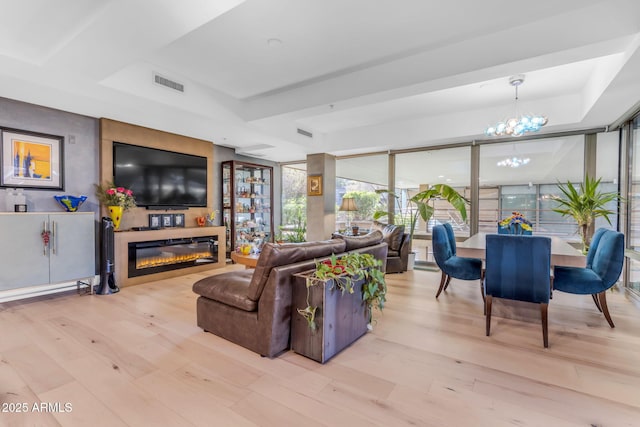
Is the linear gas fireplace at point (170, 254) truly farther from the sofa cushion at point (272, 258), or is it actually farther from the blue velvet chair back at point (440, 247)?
the blue velvet chair back at point (440, 247)

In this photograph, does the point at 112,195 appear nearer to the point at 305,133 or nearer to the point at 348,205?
the point at 305,133

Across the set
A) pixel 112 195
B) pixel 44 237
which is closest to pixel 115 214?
pixel 112 195

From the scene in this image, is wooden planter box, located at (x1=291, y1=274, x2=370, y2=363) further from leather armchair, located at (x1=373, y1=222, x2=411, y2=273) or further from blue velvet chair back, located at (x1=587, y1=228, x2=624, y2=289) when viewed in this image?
leather armchair, located at (x1=373, y1=222, x2=411, y2=273)

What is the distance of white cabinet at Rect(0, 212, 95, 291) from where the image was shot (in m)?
3.38

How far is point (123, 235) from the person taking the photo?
4250mm

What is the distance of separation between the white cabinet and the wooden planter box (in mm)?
3377

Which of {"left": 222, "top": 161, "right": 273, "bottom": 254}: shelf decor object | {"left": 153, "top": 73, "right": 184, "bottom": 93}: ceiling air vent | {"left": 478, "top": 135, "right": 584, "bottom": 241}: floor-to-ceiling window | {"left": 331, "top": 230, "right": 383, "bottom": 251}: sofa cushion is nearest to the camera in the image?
{"left": 331, "top": 230, "right": 383, "bottom": 251}: sofa cushion

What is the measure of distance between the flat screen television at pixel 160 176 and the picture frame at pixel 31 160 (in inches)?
25.8

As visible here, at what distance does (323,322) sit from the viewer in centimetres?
214

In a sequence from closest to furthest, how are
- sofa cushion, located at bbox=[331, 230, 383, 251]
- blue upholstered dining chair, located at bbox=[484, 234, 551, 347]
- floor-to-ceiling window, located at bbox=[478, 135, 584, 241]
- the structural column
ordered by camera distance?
blue upholstered dining chair, located at bbox=[484, 234, 551, 347] → sofa cushion, located at bbox=[331, 230, 383, 251] → floor-to-ceiling window, located at bbox=[478, 135, 584, 241] → the structural column

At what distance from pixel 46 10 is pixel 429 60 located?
3277 millimetres

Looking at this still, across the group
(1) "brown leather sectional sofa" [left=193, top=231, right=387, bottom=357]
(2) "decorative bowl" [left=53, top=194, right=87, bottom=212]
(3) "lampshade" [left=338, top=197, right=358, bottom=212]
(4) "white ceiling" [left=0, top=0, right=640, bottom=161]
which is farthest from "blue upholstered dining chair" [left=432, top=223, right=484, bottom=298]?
(2) "decorative bowl" [left=53, top=194, right=87, bottom=212]

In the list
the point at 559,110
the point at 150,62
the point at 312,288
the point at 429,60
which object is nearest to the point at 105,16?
the point at 150,62

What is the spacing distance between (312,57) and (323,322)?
2.61 m
